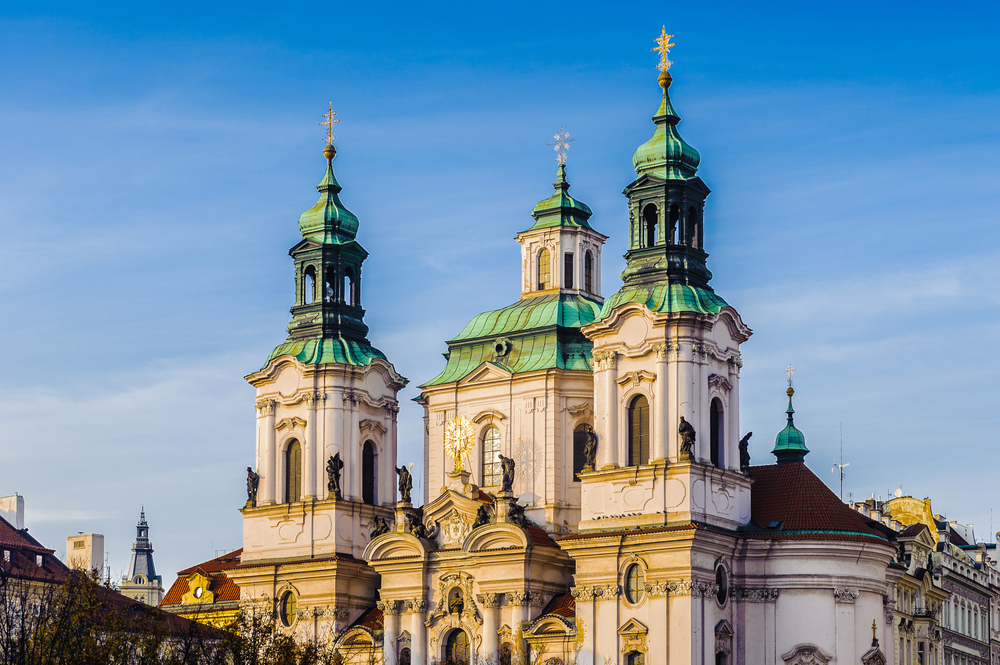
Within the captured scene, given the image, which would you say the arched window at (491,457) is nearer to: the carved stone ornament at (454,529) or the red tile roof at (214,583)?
the carved stone ornament at (454,529)

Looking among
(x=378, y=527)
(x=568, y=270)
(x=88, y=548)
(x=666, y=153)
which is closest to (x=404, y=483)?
(x=378, y=527)

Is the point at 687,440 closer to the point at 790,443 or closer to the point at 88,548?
the point at 790,443

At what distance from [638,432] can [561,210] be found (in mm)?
14085

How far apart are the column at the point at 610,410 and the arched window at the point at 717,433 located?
341 cm

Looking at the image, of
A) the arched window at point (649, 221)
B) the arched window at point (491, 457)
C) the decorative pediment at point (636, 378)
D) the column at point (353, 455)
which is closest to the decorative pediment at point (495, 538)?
the arched window at point (491, 457)

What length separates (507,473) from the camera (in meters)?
63.4

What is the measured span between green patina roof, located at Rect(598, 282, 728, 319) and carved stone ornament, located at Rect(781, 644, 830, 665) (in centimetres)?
1230

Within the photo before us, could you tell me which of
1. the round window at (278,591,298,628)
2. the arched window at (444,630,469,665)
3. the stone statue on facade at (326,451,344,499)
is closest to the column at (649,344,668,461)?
the arched window at (444,630,469,665)

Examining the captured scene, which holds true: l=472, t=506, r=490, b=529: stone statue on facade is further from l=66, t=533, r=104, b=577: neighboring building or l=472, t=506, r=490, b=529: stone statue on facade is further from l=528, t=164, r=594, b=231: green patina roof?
l=66, t=533, r=104, b=577: neighboring building

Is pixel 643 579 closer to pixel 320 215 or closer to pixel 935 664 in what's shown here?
pixel 320 215

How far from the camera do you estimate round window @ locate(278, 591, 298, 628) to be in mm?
68625

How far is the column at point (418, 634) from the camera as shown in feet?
212

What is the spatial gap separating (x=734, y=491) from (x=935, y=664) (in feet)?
86.3

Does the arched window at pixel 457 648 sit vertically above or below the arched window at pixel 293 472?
below
